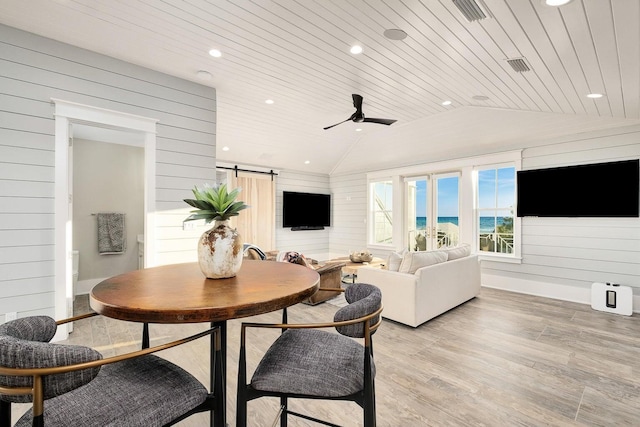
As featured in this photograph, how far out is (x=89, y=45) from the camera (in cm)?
297

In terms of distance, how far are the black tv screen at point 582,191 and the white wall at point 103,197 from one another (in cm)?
672

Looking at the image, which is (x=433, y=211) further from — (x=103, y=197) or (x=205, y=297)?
(x=103, y=197)

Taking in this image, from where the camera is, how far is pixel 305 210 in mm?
7898

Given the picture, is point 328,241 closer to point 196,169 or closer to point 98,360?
point 196,169

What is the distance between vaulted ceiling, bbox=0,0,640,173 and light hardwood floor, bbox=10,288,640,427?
255 centimetres

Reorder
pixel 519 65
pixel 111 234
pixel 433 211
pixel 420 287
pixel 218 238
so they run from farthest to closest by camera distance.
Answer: pixel 433 211
pixel 111 234
pixel 420 287
pixel 519 65
pixel 218 238

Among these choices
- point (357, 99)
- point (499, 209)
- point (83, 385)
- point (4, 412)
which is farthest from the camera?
point (499, 209)

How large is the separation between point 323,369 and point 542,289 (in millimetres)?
5137

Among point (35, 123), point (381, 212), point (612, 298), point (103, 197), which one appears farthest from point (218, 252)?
point (381, 212)

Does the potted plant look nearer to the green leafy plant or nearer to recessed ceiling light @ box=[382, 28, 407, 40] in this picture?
the green leafy plant

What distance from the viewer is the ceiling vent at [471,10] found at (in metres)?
2.08

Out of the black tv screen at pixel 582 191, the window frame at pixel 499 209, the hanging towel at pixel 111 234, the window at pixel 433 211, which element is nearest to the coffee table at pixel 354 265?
the window at pixel 433 211

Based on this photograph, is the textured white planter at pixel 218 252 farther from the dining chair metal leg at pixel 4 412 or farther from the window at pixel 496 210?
the window at pixel 496 210

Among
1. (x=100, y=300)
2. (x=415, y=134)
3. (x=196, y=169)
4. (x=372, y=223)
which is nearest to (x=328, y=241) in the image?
(x=372, y=223)
